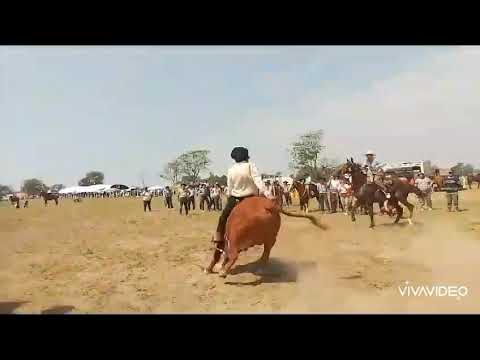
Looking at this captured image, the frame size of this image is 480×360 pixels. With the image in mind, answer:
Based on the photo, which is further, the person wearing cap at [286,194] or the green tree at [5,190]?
the person wearing cap at [286,194]

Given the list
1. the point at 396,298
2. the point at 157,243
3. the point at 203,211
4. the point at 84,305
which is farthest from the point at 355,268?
the point at 84,305

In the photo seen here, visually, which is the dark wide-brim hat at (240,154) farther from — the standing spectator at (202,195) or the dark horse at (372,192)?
the dark horse at (372,192)

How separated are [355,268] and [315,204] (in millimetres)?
1114

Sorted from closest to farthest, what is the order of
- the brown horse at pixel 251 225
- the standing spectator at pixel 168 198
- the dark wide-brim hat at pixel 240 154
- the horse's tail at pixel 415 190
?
1. the brown horse at pixel 251 225
2. the dark wide-brim hat at pixel 240 154
3. the standing spectator at pixel 168 198
4. the horse's tail at pixel 415 190

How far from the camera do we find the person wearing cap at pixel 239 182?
4.39 meters

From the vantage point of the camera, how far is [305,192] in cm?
543

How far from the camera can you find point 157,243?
16.1 ft

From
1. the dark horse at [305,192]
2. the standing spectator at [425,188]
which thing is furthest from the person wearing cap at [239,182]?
the standing spectator at [425,188]

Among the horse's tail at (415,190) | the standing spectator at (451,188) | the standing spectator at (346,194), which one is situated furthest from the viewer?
the standing spectator at (346,194)

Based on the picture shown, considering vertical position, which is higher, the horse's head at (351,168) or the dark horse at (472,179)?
the horse's head at (351,168)

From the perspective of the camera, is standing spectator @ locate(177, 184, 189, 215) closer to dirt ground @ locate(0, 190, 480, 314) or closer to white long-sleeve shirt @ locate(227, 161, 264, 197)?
dirt ground @ locate(0, 190, 480, 314)

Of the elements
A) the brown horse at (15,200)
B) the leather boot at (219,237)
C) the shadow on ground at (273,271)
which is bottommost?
the shadow on ground at (273,271)

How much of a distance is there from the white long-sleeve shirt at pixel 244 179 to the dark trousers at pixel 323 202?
1.21m
